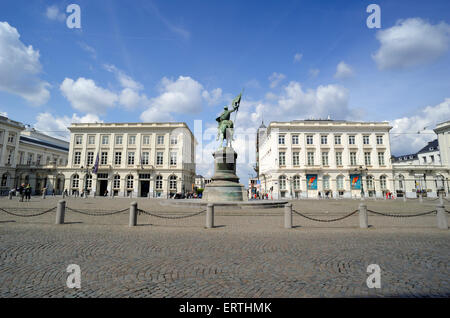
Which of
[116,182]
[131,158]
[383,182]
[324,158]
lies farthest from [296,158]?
[116,182]

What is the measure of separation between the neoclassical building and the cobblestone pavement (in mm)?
40677

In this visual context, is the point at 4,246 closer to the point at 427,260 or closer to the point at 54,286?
the point at 54,286

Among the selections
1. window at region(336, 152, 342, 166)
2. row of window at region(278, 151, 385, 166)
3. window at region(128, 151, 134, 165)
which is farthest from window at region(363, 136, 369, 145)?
window at region(128, 151, 134, 165)

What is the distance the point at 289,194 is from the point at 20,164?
61615 mm

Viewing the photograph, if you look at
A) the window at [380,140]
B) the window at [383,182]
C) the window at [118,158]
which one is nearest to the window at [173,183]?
the window at [118,158]

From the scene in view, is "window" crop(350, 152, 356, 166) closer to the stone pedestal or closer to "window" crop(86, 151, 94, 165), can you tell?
the stone pedestal

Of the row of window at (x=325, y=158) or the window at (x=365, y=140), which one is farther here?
the window at (x=365, y=140)

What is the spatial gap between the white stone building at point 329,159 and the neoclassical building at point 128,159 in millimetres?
21922

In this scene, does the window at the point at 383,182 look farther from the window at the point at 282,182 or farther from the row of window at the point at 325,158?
the window at the point at 282,182

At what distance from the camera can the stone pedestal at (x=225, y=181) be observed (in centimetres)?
1742

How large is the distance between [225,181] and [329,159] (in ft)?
123

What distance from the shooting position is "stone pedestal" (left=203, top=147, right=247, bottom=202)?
1742 centimetres

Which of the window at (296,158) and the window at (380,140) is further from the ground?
the window at (380,140)
